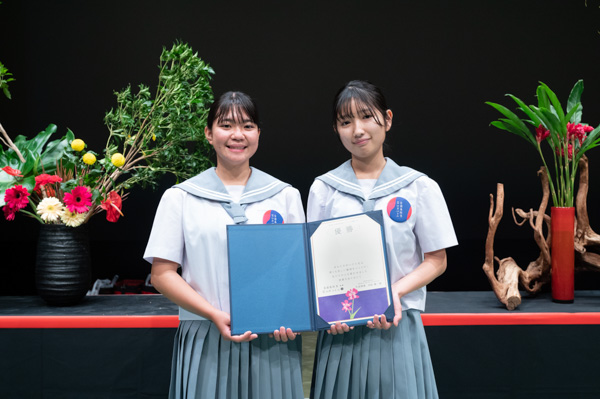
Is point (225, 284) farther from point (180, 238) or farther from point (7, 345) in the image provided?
point (7, 345)

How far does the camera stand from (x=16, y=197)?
2.20m

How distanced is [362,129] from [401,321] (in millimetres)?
565

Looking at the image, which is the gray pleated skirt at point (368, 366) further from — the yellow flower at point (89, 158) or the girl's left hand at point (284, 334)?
the yellow flower at point (89, 158)

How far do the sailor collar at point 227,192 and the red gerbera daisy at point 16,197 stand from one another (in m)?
0.83

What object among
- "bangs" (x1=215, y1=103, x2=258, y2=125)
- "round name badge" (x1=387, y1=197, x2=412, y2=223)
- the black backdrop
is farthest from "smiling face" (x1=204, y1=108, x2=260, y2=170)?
the black backdrop

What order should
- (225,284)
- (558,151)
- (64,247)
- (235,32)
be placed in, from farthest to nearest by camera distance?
(235,32) → (558,151) → (64,247) → (225,284)

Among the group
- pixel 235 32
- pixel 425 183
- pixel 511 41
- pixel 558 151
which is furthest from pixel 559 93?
pixel 425 183

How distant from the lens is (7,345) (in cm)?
214

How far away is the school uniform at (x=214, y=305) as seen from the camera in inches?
64.4

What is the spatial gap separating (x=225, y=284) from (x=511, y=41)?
141 inches

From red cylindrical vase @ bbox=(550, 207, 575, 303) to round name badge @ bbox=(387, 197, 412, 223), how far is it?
1.05 metres

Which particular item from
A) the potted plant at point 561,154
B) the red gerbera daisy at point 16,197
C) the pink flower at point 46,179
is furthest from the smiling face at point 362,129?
the red gerbera daisy at point 16,197

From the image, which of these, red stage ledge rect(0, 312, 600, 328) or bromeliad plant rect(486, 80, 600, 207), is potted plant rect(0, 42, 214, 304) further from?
bromeliad plant rect(486, 80, 600, 207)

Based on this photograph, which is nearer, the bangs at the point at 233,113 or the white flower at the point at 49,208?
the bangs at the point at 233,113
